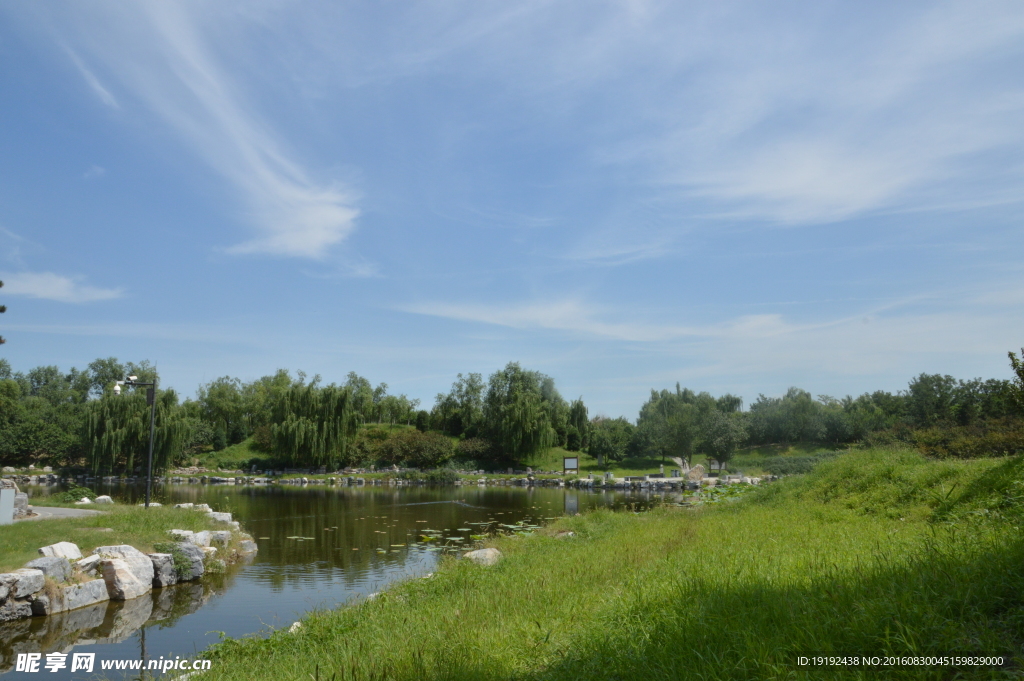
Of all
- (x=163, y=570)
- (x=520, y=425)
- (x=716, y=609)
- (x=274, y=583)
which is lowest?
(x=274, y=583)

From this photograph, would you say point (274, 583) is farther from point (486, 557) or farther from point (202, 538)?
point (486, 557)

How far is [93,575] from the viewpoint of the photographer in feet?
32.7

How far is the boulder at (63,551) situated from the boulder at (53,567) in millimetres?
215

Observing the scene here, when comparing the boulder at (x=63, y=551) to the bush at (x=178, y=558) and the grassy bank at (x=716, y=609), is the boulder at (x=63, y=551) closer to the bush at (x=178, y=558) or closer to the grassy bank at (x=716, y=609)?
the bush at (x=178, y=558)

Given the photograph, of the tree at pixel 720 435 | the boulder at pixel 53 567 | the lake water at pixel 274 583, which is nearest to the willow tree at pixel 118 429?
the lake water at pixel 274 583

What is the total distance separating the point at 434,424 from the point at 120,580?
54.5m

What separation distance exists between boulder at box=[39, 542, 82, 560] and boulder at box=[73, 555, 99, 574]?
0.17 metres

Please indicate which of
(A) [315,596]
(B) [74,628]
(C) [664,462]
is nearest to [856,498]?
(A) [315,596]

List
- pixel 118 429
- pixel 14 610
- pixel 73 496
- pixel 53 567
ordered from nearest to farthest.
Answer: pixel 14 610
pixel 53 567
pixel 73 496
pixel 118 429

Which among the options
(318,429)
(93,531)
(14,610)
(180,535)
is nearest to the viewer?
(14,610)

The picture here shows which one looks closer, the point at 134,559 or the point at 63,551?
the point at 63,551

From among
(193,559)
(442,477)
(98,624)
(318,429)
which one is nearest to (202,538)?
(193,559)

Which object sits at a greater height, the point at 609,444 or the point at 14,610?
the point at 609,444

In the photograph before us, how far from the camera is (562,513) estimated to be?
2325cm
